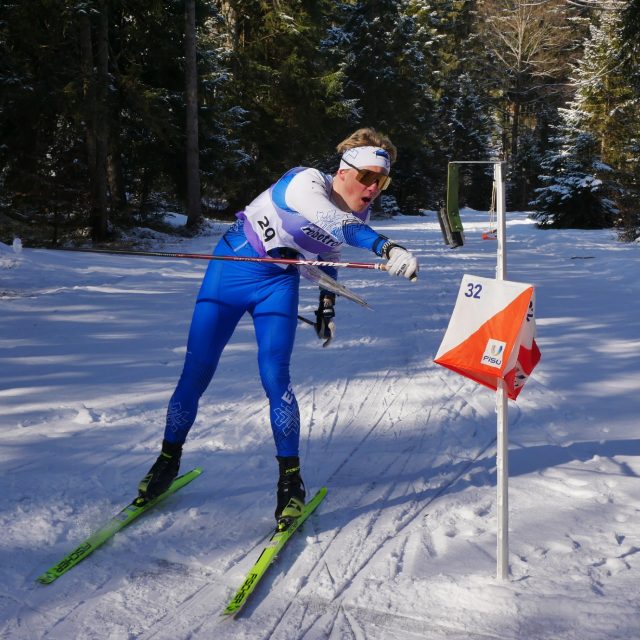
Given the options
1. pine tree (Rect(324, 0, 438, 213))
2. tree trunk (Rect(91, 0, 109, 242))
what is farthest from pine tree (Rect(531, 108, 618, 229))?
tree trunk (Rect(91, 0, 109, 242))

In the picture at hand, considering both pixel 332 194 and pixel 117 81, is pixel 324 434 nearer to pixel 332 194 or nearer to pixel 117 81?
pixel 332 194

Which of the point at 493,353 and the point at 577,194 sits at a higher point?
the point at 577,194

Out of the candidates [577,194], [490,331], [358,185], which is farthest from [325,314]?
[577,194]

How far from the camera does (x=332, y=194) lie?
3.66 metres

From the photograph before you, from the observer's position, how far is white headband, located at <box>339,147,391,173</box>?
11.5 ft

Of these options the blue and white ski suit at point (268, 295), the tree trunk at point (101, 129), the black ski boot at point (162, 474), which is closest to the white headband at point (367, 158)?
the blue and white ski suit at point (268, 295)

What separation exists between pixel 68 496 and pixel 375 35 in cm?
3529

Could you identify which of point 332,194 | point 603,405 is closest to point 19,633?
point 332,194

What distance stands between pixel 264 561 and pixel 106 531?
847 mm

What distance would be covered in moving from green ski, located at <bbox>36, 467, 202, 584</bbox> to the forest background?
2.56 m

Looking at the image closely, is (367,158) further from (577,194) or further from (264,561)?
(577,194)

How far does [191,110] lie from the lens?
1964cm

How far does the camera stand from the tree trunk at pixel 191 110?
19469mm

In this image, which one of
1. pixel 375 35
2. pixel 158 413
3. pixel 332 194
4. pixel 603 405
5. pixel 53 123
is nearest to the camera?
pixel 332 194
